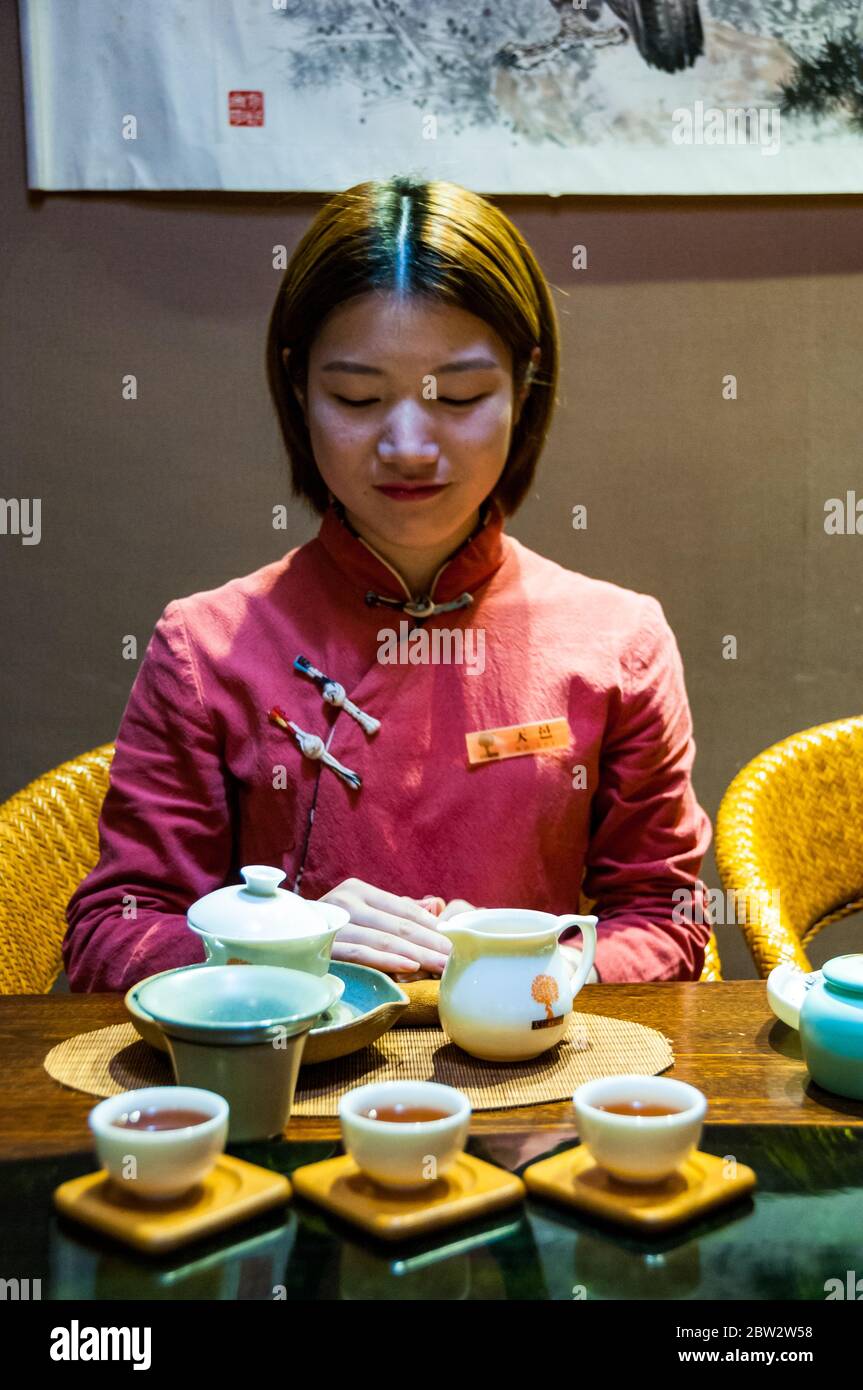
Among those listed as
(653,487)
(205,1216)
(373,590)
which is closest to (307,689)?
(373,590)

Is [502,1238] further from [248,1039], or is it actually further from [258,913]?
[258,913]

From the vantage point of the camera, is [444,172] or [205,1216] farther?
[444,172]

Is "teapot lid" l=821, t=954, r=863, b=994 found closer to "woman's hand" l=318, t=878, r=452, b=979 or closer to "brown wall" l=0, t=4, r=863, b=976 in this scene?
"woman's hand" l=318, t=878, r=452, b=979

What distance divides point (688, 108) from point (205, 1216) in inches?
86.8

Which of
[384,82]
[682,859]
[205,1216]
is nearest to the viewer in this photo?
[205,1216]

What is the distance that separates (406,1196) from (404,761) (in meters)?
0.78

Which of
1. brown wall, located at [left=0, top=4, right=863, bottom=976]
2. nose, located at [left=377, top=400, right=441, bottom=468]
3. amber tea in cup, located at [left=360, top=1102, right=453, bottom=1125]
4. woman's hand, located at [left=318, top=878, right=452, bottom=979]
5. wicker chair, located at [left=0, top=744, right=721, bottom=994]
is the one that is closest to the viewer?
amber tea in cup, located at [left=360, top=1102, right=453, bottom=1125]

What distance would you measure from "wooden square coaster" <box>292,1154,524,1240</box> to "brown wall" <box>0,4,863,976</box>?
1802mm

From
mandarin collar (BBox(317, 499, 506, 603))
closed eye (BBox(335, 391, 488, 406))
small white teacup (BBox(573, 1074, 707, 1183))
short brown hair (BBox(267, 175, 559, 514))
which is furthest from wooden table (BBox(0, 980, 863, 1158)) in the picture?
short brown hair (BBox(267, 175, 559, 514))

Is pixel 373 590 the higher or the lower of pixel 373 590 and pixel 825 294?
the lower

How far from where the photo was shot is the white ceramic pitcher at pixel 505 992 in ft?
3.49

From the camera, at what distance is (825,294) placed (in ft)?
8.31

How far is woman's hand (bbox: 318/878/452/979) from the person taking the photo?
48.6 inches

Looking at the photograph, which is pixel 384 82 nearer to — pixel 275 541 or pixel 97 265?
pixel 97 265
